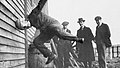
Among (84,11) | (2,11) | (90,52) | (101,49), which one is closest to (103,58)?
(101,49)

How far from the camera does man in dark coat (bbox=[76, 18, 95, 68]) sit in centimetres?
879

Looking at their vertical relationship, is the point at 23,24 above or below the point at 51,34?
above

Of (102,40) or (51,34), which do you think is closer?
(51,34)

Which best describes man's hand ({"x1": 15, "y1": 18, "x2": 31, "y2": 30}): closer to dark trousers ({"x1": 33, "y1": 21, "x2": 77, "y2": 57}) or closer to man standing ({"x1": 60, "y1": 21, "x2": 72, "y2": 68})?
dark trousers ({"x1": 33, "y1": 21, "x2": 77, "y2": 57})

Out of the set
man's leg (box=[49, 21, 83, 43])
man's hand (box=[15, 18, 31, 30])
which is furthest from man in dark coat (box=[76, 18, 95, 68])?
man's leg (box=[49, 21, 83, 43])

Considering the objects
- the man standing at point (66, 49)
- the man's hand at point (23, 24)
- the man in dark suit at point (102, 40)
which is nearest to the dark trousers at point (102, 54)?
the man in dark suit at point (102, 40)

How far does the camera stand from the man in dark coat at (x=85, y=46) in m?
8.79

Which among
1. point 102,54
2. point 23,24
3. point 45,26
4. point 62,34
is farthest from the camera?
point 102,54

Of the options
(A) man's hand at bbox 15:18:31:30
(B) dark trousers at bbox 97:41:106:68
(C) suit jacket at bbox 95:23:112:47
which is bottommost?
(B) dark trousers at bbox 97:41:106:68

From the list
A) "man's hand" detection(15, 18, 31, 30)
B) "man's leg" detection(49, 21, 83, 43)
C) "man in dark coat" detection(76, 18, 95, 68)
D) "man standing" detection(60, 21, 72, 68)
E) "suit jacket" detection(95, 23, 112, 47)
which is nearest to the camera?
"man's leg" detection(49, 21, 83, 43)

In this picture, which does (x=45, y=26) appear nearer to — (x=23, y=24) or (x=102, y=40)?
(x=23, y=24)

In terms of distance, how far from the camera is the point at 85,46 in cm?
920

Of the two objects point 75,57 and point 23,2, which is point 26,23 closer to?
point 23,2

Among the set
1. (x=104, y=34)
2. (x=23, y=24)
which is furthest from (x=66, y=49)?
(x=23, y=24)
